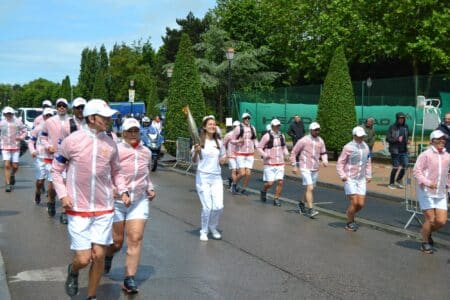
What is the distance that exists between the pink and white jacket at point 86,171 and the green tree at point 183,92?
57.0ft

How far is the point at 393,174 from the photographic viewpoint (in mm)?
15906

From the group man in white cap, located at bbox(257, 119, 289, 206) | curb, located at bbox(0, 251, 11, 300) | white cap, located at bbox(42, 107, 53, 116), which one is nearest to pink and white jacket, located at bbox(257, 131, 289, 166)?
man in white cap, located at bbox(257, 119, 289, 206)

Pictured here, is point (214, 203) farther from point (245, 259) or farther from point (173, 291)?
point (173, 291)

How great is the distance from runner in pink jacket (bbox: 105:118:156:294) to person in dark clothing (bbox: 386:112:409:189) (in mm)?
10418

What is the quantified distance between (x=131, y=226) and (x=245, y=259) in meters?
1.99

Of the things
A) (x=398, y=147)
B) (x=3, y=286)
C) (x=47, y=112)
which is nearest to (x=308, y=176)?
(x=47, y=112)

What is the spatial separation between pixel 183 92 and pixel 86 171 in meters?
17.7

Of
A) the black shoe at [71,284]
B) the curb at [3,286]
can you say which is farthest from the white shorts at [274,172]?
the black shoe at [71,284]

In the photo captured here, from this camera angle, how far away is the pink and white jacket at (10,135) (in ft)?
46.9

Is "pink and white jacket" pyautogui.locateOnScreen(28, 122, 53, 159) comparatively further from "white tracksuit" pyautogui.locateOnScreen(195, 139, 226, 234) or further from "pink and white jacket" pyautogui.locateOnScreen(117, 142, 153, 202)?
"pink and white jacket" pyautogui.locateOnScreen(117, 142, 153, 202)

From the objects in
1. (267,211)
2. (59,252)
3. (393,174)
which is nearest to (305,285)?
(59,252)

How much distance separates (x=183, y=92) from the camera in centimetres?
2291

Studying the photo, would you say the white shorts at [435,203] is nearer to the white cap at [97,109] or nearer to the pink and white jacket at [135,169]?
the pink and white jacket at [135,169]

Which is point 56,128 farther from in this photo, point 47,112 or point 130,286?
point 130,286
